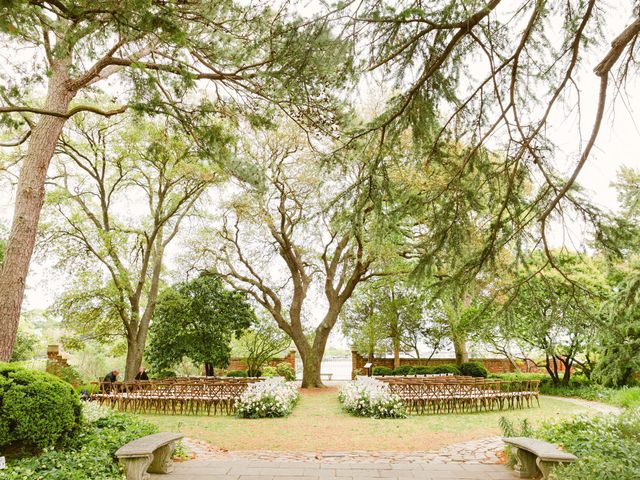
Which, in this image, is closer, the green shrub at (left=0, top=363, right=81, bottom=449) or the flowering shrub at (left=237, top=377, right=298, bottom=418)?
the green shrub at (left=0, top=363, right=81, bottom=449)

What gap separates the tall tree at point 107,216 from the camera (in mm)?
15625

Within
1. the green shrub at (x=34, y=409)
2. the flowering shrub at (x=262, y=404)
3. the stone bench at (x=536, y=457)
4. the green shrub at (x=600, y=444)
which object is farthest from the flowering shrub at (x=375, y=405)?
the green shrub at (x=34, y=409)

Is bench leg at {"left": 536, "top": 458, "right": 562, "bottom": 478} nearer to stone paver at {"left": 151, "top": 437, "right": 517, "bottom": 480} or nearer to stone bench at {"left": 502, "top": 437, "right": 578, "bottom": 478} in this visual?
stone bench at {"left": 502, "top": 437, "right": 578, "bottom": 478}

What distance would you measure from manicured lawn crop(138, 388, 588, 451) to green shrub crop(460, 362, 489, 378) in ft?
33.4

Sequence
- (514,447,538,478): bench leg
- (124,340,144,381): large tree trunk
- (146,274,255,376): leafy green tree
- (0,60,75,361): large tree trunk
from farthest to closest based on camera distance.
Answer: (146,274,255,376): leafy green tree
(124,340,144,381): large tree trunk
(0,60,75,361): large tree trunk
(514,447,538,478): bench leg

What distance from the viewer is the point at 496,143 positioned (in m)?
5.95

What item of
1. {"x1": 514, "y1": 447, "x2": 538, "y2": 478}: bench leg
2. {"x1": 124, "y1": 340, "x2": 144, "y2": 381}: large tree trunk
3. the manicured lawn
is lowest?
the manicured lawn

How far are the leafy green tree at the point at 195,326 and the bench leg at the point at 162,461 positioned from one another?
13.4 meters

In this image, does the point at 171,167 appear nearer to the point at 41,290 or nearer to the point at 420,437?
the point at 41,290

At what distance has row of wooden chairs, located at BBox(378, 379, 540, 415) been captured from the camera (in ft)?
43.5

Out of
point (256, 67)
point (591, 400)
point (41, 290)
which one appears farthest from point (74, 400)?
point (591, 400)

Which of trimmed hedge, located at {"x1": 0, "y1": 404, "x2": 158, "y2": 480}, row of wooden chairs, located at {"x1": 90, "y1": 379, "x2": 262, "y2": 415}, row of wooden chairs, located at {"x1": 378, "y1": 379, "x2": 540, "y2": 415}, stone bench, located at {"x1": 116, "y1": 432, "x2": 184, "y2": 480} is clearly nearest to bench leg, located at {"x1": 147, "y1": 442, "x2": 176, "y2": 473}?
stone bench, located at {"x1": 116, "y1": 432, "x2": 184, "y2": 480}

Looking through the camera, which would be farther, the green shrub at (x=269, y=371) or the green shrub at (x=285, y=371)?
the green shrub at (x=285, y=371)

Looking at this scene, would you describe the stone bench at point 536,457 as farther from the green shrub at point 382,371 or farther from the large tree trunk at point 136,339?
the green shrub at point 382,371
